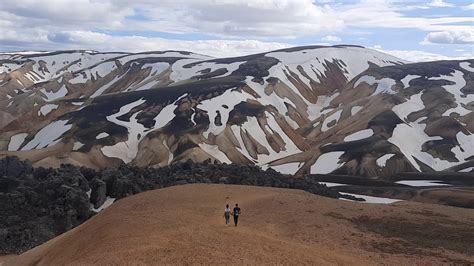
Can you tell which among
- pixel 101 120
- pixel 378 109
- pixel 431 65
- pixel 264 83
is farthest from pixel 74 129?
pixel 431 65

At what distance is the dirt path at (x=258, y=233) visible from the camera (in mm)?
24047

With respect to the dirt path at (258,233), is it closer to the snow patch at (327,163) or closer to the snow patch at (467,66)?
the snow patch at (327,163)

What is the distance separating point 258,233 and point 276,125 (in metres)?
97.1

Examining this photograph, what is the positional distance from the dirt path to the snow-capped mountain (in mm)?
58632

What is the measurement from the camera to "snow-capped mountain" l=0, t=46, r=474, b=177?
102438 mm

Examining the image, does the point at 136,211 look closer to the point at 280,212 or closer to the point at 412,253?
the point at 280,212

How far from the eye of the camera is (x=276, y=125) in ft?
412

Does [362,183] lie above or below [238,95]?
below

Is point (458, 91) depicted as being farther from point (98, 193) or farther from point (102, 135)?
point (98, 193)

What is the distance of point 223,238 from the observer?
2614 cm

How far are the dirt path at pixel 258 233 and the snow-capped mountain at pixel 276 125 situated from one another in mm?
58632

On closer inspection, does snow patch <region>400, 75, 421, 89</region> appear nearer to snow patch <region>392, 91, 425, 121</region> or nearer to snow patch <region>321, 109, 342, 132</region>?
snow patch <region>392, 91, 425, 121</region>

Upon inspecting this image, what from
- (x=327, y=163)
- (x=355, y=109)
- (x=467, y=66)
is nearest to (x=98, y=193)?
(x=327, y=163)

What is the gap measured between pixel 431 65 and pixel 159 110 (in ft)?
322
